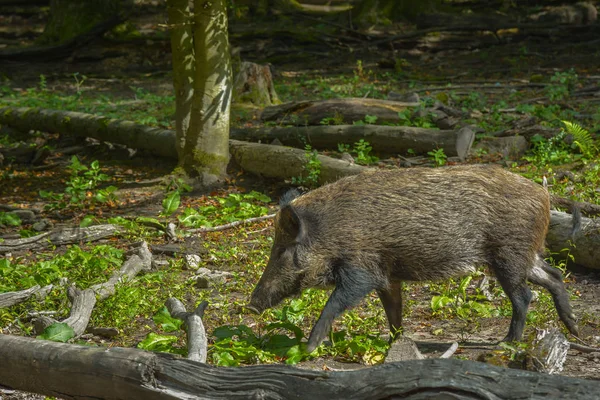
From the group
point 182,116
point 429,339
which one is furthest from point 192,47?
point 429,339

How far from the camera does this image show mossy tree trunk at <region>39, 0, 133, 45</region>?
21.0 metres

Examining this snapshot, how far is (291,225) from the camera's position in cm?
561

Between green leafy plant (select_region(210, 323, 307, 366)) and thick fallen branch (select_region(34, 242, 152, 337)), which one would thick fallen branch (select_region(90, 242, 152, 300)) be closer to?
thick fallen branch (select_region(34, 242, 152, 337))

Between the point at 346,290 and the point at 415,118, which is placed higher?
the point at 346,290

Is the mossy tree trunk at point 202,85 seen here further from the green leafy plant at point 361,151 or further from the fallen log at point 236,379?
the fallen log at point 236,379

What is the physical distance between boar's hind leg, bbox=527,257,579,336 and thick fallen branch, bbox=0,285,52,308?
3.52 meters

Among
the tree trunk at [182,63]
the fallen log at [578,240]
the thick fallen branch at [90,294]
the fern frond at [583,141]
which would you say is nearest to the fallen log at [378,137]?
the tree trunk at [182,63]

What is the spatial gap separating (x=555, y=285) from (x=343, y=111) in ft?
20.8

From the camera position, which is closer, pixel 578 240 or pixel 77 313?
pixel 77 313

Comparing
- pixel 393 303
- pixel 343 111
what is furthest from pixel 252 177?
pixel 393 303

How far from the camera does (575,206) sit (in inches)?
239

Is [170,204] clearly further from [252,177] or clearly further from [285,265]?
[285,265]

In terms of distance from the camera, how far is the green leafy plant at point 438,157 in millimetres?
9711

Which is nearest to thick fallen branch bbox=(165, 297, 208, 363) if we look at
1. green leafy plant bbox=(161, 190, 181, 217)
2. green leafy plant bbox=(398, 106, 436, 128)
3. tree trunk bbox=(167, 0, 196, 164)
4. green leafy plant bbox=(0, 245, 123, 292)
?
green leafy plant bbox=(0, 245, 123, 292)
